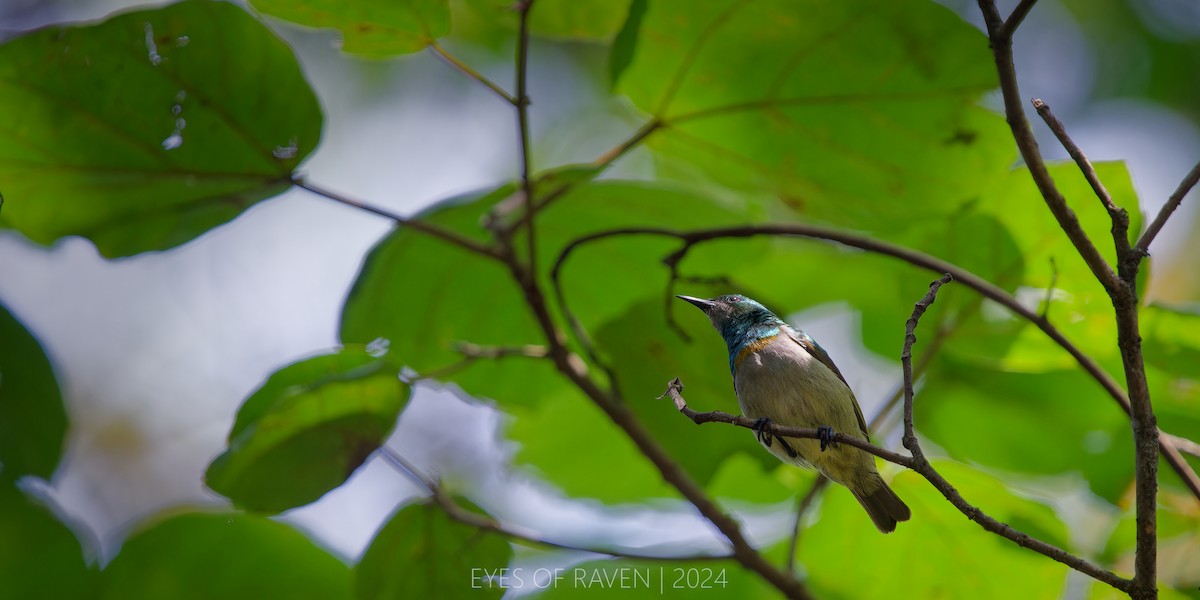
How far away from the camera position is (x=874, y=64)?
2238mm

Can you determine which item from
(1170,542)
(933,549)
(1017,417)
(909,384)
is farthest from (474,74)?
(1170,542)

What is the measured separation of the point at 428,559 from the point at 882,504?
1.04m

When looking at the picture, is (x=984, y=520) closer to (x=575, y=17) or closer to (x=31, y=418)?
(x=575, y=17)

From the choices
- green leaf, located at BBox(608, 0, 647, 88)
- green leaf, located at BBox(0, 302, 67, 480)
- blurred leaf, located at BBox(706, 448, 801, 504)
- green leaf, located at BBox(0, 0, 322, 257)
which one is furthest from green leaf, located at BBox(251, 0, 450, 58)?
blurred leaf, located at BBox(706, 448, 801, 504)

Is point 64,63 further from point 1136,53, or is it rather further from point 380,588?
point 1136,53

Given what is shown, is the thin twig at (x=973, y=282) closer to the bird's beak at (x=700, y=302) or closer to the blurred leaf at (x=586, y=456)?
the bird's beak at (x=700, y=302)

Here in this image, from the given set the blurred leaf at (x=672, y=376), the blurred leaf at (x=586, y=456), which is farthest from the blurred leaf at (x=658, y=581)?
the blurred leaf at (x=672, y=376)

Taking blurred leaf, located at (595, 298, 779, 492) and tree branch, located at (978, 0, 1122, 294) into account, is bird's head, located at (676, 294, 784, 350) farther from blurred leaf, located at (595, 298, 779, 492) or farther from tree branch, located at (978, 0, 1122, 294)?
tree branch, located at (978, 0, 1122, 294)

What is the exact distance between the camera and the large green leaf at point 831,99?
221 centimetres

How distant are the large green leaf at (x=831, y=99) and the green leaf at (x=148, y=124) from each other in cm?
85

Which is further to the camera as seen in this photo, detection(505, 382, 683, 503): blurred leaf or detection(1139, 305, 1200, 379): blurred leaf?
detection(505, 382, 683, 503): blurred leaf

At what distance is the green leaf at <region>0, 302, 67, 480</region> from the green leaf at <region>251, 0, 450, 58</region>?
964 millimetres

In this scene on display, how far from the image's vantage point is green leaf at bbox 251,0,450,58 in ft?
6.88

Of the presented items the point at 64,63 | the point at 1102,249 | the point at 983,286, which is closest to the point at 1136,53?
→ the point at 1102,249
